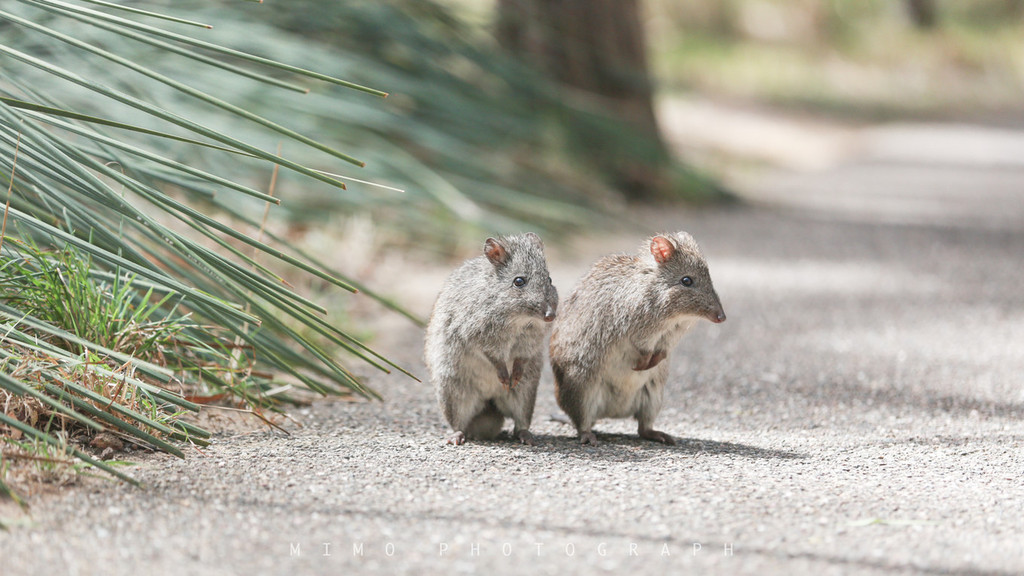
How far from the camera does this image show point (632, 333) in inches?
127

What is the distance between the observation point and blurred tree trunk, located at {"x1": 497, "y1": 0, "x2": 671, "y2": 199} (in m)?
7.86

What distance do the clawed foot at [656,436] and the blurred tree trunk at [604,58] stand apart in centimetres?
434

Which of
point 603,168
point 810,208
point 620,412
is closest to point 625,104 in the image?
point 603,168

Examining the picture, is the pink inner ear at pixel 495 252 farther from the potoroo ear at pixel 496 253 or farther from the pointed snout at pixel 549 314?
the pointed snout at pixel 549 314

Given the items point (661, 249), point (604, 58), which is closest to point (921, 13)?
point (604, 58)

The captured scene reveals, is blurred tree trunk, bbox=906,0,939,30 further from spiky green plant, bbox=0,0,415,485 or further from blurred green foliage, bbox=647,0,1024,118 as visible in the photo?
spiky green plant, bbox=0,0,415,485

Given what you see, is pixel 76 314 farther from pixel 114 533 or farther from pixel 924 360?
pixel 924 360

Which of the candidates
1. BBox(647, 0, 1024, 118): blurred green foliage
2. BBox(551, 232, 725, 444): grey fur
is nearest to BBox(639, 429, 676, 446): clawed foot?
BBox(551, 232, 725, 444): grey fur

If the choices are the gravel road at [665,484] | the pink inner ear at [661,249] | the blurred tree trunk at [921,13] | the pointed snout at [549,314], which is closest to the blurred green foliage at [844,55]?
the blurred tree trunk at [921,13]

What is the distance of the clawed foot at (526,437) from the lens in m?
3.23

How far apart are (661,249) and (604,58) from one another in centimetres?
507

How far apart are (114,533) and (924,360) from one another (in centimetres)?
310

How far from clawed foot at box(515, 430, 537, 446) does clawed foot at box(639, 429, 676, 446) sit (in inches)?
12.3

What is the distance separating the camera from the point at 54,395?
2.87 metres
